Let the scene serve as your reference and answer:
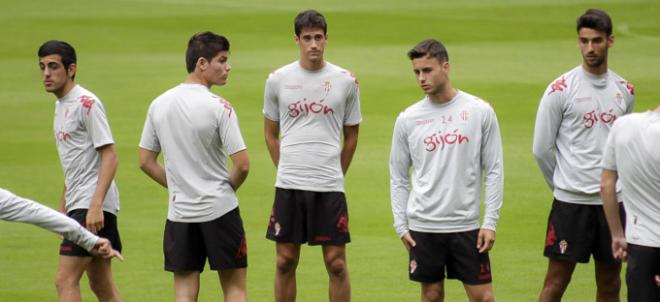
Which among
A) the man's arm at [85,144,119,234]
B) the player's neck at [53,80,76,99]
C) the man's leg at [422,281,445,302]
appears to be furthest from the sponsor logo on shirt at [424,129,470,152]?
the player's neck at [53,80,76,99]

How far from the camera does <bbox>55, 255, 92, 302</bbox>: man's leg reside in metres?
8.42

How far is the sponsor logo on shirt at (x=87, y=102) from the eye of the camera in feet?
27.4

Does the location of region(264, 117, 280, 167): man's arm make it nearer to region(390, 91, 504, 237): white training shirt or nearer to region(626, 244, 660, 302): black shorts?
region(390, 91, 504, 237): white training shirt

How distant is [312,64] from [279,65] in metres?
12.9

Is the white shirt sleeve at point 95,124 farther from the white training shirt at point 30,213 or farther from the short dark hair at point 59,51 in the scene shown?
the white training shirt at point 30,213

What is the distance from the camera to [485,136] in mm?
7766

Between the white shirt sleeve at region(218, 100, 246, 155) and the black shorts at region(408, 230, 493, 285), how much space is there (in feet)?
4.23

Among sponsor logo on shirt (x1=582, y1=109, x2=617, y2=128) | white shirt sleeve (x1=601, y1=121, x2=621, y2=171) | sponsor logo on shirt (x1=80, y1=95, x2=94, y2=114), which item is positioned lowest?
white shirt sleeve (x1=601, y1=121, x2=621, y2=171)

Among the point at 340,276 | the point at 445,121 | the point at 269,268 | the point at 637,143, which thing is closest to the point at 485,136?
the point at 445,121

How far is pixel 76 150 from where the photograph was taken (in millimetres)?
8445

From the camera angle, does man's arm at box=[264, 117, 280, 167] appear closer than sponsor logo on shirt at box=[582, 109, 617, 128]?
No

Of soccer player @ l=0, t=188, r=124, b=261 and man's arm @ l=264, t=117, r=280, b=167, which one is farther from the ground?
man's arm @ l=264, t=117, r=280, b=167

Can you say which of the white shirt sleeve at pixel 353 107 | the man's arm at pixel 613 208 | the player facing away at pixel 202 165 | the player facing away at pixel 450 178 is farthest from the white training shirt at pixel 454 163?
the white shirt sleeve at pixel 353 107

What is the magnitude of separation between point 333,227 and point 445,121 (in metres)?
1.57
